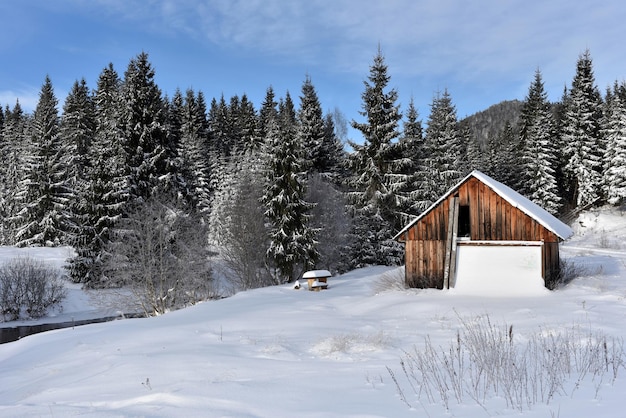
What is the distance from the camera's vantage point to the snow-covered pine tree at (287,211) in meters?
30.1

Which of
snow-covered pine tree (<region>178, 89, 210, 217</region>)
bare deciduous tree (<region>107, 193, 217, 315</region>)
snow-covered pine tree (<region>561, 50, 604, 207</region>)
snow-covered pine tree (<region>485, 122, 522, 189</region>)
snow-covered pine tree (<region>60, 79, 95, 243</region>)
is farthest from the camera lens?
snow-covered pine tree (<region>178, 89, 210, 217</region>)

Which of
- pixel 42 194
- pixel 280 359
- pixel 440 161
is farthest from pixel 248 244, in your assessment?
pixel 280 359

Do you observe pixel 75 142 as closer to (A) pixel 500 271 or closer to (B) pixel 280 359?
(A) pixel 500 271

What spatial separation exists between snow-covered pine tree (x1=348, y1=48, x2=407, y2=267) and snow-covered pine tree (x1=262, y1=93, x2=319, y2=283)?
3925mm

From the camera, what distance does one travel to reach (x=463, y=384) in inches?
229

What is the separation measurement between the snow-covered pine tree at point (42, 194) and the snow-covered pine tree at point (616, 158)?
172ft

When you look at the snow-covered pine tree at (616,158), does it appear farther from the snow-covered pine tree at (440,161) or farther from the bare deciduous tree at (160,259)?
the bare deciduous tree at (160,259)

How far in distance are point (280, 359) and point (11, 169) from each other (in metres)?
60.0

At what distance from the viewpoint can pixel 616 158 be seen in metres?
41.2

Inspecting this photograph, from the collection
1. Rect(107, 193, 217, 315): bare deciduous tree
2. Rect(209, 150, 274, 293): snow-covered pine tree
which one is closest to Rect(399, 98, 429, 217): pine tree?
Rect(209, 150, 274, 293): snow-covered pine tree

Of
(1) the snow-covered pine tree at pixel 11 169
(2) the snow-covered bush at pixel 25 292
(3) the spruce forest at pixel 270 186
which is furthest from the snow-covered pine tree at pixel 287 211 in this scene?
(1) the snow-covered pine tree at pixel 11 169

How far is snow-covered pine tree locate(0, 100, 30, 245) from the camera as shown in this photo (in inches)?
1857

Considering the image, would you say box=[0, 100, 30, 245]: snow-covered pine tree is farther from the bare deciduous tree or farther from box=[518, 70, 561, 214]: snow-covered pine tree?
box=[518, 70, 561, 214]: snow-covered pine tree

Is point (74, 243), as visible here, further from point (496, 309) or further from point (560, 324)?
point (560, 324)
